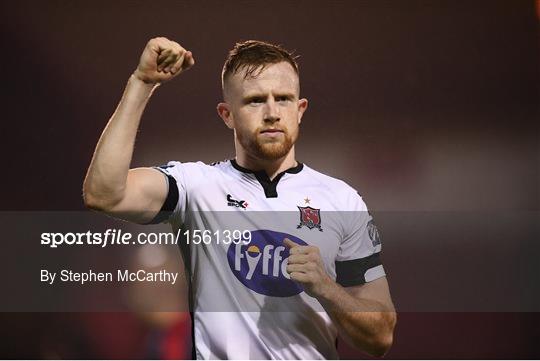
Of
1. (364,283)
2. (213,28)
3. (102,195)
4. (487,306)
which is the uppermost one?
(213,28)

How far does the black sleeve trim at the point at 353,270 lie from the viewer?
1.81 meters

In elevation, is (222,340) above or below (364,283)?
below

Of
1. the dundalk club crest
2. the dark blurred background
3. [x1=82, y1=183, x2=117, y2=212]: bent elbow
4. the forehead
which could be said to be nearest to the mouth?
the forehead

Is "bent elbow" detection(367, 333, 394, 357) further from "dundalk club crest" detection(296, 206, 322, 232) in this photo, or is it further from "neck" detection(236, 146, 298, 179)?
"neck" detection(236, 146, 298, 179)

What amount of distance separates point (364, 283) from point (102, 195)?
2.49 ft

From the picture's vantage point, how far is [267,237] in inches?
71.3

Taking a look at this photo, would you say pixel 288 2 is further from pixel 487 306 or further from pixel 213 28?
pixel 487 306

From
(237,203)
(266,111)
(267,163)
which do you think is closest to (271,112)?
(266,111)

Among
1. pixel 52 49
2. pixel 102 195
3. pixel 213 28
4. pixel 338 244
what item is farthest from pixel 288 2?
pixel 102 195

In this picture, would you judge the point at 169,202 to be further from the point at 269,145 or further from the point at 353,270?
the point at 353,270

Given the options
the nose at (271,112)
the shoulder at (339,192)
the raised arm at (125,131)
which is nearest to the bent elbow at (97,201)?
the raised arm at (125,131)

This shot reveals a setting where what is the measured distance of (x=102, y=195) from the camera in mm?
1456

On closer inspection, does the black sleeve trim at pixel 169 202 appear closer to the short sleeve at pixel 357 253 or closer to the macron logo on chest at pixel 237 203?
the macron logo on chest at pixel 237 203

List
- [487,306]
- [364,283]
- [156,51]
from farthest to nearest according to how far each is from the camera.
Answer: [487,306]
[364,283]
[156,51]
